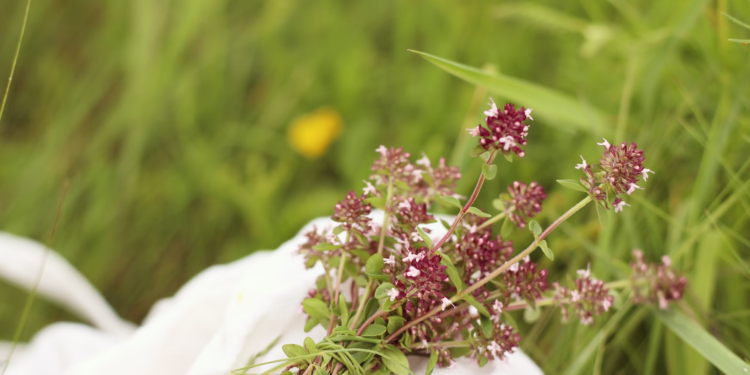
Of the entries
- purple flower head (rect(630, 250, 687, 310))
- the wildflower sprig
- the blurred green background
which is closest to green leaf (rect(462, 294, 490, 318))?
the wildflower sprig

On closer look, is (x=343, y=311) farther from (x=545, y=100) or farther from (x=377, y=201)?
(x=545, y=100)

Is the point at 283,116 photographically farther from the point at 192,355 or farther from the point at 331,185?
the point at 192,355

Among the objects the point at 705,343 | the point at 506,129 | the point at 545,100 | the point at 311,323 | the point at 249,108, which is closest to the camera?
the point at 506,129

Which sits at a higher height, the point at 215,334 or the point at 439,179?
the point at 439,179

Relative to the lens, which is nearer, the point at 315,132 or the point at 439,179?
the point at 439,179

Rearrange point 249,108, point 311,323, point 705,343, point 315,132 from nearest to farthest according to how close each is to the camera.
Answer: point 311,323, point 705,343, point 315,132, point 249,108

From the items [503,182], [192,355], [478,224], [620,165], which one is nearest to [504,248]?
[478,224]

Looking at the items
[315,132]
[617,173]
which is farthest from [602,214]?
[315,132]
